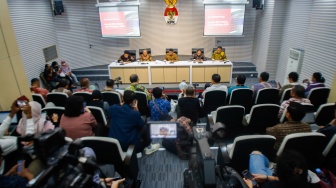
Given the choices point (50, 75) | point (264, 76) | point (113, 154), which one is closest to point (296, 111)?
point (113, 154)

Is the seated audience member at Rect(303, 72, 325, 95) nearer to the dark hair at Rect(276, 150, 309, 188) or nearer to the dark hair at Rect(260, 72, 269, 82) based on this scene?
the dark hair at Rect(260, 72, 269, 82)

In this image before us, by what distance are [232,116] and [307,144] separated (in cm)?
119

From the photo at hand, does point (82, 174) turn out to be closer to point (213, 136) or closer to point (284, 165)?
point (213, 136)

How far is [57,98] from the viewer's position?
3.99m

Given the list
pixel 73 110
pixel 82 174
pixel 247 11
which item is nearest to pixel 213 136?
pixel 82 174

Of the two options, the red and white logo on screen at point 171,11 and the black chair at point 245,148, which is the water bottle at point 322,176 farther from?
the red and white logo on screen at point 171,11

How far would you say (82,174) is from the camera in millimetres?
1188

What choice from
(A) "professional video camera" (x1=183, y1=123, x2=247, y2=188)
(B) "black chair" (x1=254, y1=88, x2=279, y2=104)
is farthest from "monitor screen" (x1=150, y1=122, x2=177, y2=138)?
(B) "black chair" (x1=254, y1=88, x2=279, y2=104)

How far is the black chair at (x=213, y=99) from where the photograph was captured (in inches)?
159

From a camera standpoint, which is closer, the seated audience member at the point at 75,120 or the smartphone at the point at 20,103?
the smartphone at the point at 20,103

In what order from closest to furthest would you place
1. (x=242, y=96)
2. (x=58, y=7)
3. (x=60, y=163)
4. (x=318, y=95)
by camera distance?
1. (x=60, y=163)
2. (x=318, y=95)
3. (x=242, y=96)
4. (x=58, y=7)

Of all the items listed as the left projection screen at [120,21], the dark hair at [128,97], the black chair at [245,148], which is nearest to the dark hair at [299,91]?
the black chair at [245,148]

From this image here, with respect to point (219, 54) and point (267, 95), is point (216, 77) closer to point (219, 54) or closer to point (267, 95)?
point (267, 95)

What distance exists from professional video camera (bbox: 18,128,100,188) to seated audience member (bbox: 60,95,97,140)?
1212 mm
